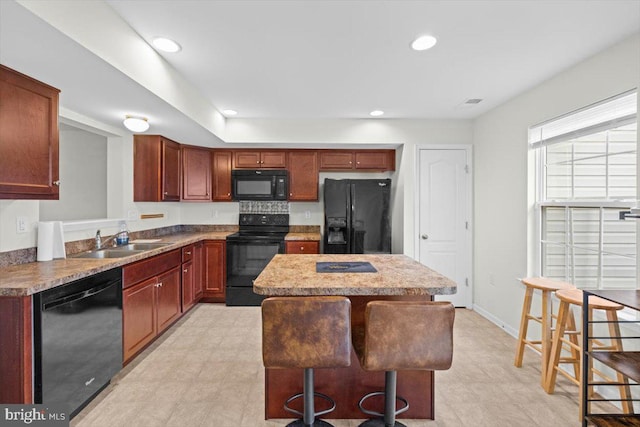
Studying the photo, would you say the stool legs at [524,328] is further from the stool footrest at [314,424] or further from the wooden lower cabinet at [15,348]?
the wooden lower cabinet at [15,348]

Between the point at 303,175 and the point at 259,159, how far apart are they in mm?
638

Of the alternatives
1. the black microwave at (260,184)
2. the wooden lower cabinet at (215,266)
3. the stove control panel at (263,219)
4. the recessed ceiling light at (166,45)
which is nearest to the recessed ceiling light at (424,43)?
the recessed ceiling light at (166,45)

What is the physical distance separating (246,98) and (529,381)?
3.46m

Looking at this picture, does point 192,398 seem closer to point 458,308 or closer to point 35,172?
point 35,172

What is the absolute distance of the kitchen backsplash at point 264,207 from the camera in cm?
479

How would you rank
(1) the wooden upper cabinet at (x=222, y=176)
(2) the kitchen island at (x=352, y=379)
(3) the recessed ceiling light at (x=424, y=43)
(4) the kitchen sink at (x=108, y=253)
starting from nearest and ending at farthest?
(2) the kitchen island at (x=352, y=379), (3) the recessed ceiling light at (x=424, y=43), (4) the kitchen sink at (x=108, y=253), (1) the wooden upper cabinet at (x=222, y=176)

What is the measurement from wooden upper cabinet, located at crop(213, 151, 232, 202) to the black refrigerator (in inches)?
54.5

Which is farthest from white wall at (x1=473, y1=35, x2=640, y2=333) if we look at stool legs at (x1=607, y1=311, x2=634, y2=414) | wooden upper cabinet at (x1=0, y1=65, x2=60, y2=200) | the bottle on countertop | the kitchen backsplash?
the bottle on countertop

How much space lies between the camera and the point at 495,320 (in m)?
3.59

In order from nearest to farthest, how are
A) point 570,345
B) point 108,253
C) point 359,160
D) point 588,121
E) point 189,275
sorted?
point 570,345, point 588,121, point 108,253, point 189,275, point 359,160

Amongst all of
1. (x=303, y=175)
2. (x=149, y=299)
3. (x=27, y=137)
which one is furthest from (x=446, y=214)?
(x=27, y=137)

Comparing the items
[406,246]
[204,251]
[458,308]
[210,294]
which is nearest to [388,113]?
[406,246]

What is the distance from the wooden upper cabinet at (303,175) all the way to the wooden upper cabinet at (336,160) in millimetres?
110

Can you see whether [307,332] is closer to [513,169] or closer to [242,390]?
[242,390]
